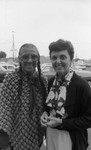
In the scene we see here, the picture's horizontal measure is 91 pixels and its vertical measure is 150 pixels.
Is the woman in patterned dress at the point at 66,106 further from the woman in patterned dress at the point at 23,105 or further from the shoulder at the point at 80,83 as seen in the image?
the woman in patterned dress at the point at 23,105

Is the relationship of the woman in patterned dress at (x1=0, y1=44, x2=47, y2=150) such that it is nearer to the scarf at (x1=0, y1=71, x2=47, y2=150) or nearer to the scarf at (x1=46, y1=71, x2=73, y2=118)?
the scarf at (x1=0, y1=71, x2=47, y2=150)

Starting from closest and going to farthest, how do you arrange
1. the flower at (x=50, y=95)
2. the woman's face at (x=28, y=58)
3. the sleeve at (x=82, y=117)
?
the sleeve at (x=82, y=117) < the flower at (x=50, y=95) < the woman's face at (x=28, y=58)

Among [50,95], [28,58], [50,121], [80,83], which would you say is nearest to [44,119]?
[50,121]

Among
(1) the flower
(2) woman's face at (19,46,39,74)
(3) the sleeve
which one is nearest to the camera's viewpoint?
(3) the sleeve

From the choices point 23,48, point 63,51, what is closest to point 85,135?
point 63,51

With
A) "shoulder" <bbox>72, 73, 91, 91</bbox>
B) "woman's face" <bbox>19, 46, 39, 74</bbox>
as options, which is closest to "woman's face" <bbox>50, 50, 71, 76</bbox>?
"shoulder" <bbox>72, 73, 91, 91</bbox>

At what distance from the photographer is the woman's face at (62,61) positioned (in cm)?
185

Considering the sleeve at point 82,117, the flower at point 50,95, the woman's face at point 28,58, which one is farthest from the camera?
the woman's face at point 28,58

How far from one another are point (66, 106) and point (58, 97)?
3.8 inches

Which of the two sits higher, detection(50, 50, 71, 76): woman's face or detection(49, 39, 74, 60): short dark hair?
detection(49, 39, 74, 60): short dark hair

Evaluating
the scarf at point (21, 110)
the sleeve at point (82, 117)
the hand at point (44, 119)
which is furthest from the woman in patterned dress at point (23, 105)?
the sleeve at point (82, 117)

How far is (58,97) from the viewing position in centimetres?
183

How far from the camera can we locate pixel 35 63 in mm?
2061

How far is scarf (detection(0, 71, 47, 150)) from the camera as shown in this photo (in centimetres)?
196
